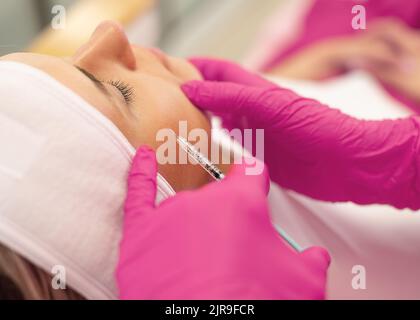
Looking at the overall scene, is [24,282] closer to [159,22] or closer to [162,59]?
[162,59]

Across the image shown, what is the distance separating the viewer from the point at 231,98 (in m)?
0.85

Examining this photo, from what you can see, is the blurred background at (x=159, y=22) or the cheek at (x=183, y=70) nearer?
the cheek at (x=183, y=70)

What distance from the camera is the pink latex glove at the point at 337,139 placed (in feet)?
2.78

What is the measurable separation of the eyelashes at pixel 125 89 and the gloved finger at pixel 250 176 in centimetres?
18

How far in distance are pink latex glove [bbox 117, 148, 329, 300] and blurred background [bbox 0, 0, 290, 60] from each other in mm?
706

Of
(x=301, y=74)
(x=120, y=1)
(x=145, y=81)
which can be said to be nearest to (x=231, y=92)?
(x=145, y=81)

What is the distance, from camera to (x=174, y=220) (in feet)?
1.97

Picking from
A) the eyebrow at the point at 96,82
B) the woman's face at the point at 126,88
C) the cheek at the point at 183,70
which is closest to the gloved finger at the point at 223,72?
the cheek at the point at 183,70

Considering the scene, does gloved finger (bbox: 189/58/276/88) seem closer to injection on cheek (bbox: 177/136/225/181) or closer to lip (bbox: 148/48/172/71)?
lip (bbox: 148/48/172/71)

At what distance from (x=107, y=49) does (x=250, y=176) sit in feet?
0.92

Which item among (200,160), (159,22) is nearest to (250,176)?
(200,160)

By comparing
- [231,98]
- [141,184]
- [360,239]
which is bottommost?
[360,239]

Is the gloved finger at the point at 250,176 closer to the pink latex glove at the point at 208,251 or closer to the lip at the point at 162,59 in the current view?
the pink latex glove at the point at 208,251
